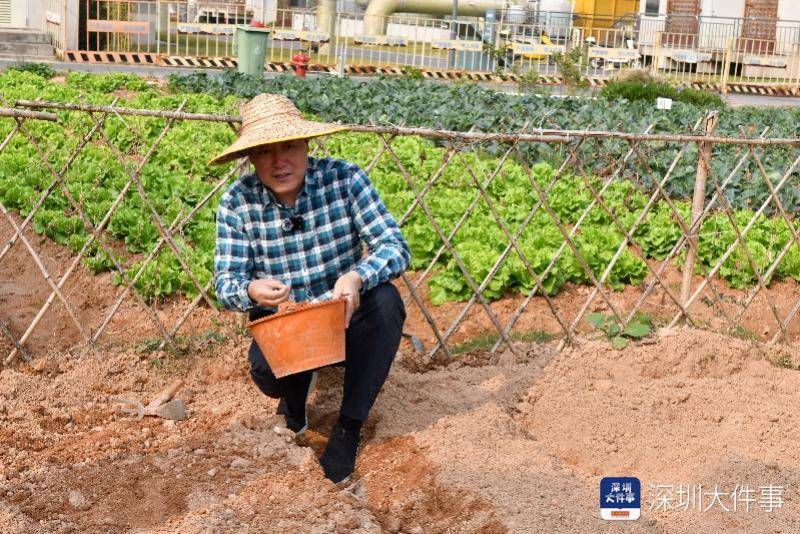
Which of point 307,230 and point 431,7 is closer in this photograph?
point 307,230

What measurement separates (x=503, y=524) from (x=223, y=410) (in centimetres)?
154

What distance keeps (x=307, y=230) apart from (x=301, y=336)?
21.4 inches

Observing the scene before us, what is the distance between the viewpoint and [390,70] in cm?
2394

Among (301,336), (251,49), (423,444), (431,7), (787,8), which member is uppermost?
(787,8)

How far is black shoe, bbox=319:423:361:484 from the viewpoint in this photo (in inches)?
176

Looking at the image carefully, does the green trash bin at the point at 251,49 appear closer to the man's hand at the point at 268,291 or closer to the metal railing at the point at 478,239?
the metal railing at the point at 478,239

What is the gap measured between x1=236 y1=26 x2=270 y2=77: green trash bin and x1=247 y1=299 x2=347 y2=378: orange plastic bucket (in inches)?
534

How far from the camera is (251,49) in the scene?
17.5 m

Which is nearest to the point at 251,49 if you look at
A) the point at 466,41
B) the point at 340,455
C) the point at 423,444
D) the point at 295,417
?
the point at 466,41

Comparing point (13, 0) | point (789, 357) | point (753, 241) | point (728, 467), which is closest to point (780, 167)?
point (753, 241)

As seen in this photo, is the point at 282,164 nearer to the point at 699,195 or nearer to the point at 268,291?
the point at 268,291

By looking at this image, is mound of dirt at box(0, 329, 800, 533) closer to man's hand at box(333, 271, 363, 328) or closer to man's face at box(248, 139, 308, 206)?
man's hand at box(333, 271, 363, 328)

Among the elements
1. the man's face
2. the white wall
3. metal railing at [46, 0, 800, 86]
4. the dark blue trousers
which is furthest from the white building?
the dark blue trousers

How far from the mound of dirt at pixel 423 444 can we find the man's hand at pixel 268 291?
0.67 metres
